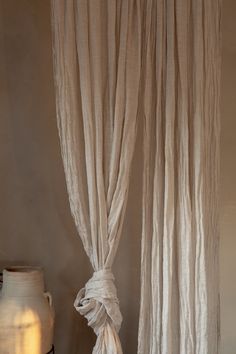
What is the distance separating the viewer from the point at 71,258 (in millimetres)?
1828

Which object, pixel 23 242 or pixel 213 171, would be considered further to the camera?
pixel 23 242

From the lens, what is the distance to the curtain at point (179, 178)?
4.92 ft

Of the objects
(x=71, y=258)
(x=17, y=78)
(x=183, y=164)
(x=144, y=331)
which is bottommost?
(x=144, y=331)

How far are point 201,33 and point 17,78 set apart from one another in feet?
2.52

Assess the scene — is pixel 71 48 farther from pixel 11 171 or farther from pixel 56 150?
pixel 11 171

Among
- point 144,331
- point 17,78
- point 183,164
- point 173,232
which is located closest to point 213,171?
point 183,164

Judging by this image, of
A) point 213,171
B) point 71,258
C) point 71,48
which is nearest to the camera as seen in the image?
point 71,48

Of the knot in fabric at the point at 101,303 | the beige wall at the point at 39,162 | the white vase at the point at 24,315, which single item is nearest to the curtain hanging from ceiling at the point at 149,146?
the knot in fabric at the point at 101,303

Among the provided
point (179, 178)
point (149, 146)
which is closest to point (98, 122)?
point (149, 146)

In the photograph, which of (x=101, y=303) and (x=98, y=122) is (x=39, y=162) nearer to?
(x=98, y=122)

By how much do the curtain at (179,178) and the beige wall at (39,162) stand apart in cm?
29

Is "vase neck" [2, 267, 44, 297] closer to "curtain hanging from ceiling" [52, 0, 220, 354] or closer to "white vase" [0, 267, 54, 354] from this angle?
"white vase" [0, 267, 54, 354]

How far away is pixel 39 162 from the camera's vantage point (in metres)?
1.84

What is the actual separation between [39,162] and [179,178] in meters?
0.61
